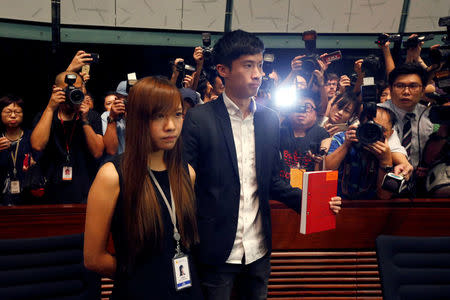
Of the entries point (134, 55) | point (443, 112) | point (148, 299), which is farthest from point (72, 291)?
point (134, 55)

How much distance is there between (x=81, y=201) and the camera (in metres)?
2.12

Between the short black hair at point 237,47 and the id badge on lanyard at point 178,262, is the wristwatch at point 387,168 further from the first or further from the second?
the id badge on lanyard at point 178,262

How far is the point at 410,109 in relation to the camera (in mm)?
2256

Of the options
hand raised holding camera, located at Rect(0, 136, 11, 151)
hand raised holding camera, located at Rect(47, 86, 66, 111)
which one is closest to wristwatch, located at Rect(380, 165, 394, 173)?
hand raised holding camera, located at Rect(47, 86, 66, 111)

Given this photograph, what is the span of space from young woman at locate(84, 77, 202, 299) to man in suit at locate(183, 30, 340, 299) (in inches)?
11.9

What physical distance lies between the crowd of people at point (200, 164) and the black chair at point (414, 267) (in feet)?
0.85

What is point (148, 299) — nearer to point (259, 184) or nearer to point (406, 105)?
point (259, 184)

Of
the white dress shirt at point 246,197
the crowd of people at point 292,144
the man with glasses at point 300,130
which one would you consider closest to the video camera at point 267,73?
the crowd of people at point 292,144

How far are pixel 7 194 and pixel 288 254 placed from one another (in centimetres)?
211

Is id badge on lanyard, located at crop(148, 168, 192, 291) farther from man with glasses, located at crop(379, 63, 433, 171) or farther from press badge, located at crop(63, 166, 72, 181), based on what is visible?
man with glasses, located at crop(379, 63, 433, 171)

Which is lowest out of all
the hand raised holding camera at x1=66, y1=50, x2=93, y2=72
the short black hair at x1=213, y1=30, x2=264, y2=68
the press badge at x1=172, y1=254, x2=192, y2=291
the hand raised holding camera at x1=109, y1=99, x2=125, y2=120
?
the press badge at x1=172, y1=254, x2=192, y2=291

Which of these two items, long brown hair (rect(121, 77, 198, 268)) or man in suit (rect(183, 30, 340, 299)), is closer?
long brown hair (rect(121, 77, 198, 268))

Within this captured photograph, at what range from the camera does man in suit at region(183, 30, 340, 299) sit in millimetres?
1345

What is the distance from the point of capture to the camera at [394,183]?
1.68 meters
